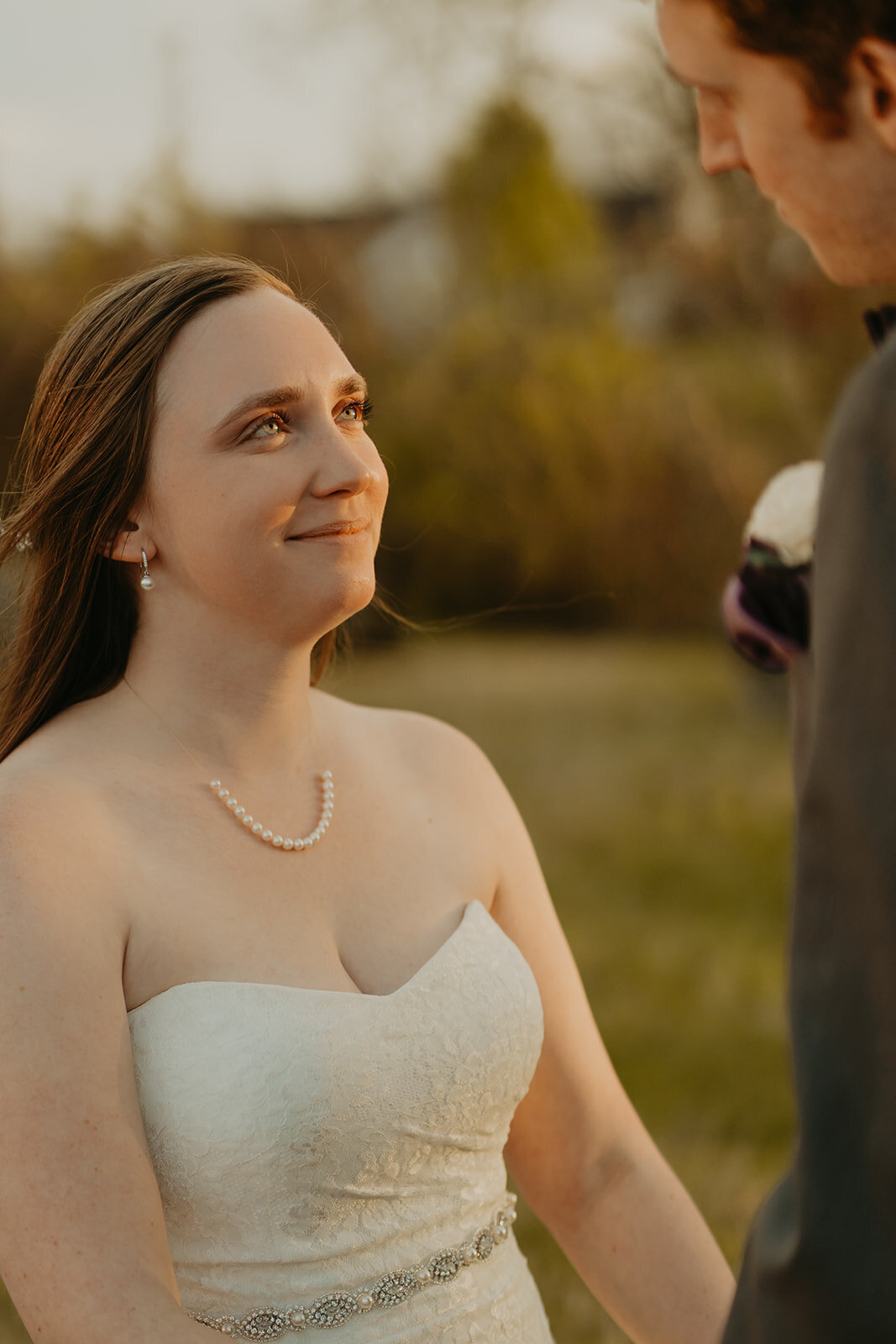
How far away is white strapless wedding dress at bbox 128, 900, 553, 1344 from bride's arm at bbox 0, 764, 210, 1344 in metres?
0.08


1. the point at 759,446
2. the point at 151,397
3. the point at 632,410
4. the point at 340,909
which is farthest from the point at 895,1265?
the point at 632,410

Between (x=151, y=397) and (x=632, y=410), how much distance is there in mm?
15650

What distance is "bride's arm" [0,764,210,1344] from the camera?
160cm

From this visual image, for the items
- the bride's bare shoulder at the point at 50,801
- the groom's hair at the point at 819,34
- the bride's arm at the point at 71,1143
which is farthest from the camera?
the bride's bare shoulder at the point at 50,801

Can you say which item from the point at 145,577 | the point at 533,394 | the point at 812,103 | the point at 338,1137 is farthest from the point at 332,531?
the point at 533,394

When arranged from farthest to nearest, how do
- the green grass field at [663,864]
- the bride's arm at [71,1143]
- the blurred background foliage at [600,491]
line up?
the blurred background foliage at [600,491], the green grass field at [663,864], the bride's arm at [71,1143]

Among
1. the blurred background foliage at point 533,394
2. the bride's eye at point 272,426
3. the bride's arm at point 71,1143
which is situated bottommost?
the blurred background foliage at point 533,394

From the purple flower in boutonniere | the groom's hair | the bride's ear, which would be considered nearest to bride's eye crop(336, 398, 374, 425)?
the bride's ear

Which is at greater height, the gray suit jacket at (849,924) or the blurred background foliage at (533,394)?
the gray suit jacket at (849,924)

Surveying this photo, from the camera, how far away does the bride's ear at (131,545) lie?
6.84 ft

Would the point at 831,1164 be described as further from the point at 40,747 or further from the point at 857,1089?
the point at 40,747

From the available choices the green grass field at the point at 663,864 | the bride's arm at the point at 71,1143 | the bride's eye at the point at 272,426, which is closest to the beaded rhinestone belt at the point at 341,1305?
the bride's arm at the point at 71,1143

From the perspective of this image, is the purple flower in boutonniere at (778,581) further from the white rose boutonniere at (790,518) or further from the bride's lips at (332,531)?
the bride's lips at (332,531)

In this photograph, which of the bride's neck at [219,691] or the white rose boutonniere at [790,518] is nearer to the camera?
the white rose boutonniere at [790,518]
